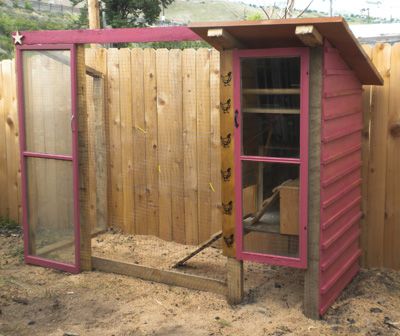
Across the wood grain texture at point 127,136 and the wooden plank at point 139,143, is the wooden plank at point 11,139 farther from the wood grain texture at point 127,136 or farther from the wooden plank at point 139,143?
the wooden plank at point 139,143

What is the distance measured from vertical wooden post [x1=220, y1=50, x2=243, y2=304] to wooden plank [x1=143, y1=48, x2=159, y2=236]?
5.84 feet

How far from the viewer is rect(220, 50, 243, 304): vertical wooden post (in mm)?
4297

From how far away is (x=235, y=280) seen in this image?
4.59 meters

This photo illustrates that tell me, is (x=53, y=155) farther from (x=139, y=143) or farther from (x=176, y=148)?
(x=176, y=148)

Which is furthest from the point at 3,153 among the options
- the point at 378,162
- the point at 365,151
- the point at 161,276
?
the point at 378,162

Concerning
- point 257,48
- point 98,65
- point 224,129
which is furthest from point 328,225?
point 98,65

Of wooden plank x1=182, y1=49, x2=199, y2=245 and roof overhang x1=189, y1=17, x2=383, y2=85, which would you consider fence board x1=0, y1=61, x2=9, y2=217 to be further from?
roof overhang x1=189, y1=17, x2=383, y2=85

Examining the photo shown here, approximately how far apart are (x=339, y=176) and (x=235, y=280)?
1.17 metres

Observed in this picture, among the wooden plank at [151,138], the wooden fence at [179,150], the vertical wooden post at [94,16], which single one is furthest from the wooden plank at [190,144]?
the vertical wooden post at [94,16]

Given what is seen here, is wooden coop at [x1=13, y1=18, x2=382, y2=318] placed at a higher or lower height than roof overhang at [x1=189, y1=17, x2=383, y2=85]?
lower

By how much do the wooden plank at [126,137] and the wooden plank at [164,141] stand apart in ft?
1.22

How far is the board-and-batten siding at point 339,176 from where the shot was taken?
409 cm

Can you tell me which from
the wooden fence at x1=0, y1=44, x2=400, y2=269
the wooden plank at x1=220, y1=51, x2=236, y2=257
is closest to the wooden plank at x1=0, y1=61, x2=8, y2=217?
the wooden fence at x1=0, y1=44, x2=400, y2=269

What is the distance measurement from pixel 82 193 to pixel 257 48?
2243 mm
